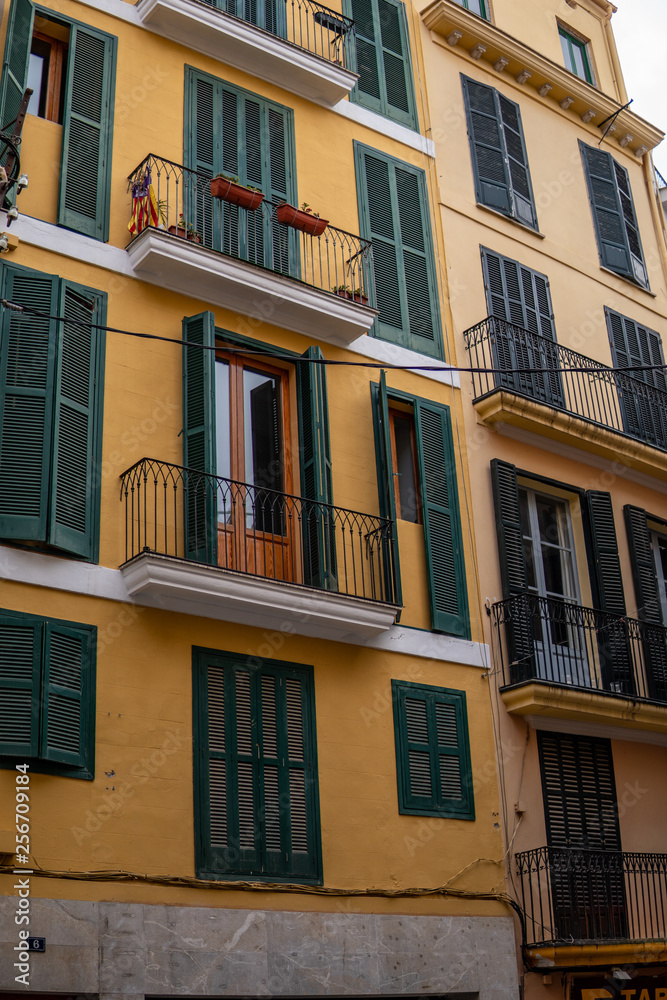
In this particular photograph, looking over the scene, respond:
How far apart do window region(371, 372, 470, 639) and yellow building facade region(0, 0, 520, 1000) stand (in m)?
0.04

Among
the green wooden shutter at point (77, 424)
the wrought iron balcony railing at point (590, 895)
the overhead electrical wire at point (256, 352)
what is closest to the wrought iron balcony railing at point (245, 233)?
the overhead electrical wire at point (256, 352)

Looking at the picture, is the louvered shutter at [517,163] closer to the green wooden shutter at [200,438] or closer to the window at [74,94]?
the window at [74,94]

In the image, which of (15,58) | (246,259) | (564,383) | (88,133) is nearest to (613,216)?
(564,383)

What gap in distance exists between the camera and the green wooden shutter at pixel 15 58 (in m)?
12.4

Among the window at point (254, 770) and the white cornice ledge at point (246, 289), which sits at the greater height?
the white cornice ledge at point (246, 289)

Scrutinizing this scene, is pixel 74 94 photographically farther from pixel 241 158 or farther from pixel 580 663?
pixel 580 663

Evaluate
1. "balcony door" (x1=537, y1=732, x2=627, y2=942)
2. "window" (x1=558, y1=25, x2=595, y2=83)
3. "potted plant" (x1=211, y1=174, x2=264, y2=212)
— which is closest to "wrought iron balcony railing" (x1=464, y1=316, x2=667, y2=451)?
"potted plant" (x1=211, y1=174, x2=264, y2=212)

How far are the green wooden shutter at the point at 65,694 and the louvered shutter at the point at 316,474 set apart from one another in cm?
281

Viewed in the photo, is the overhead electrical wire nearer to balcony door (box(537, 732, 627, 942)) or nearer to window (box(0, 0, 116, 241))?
window (box(0, 0, 116, 241))

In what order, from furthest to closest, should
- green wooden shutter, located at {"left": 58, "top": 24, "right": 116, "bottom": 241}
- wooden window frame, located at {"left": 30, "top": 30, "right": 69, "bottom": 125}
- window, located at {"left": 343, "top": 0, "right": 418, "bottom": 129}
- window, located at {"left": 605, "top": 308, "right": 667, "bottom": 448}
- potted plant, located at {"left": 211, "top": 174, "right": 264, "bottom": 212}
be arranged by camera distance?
window, located at {"left": 605, "top": 308, "right": 667, "bottom": 448} → window, located at {"left": 343, "top": 0, "right": 418, "bottom": 129} → potted plant, located at {"left": 211, "top": 174, "right": 264, "bottom": 212} → wooden window frame, located at {"left": 30, "top": 30, "right": 69, "bottom": 125} → green wooden shutter, located at {"left": 58, "top": 24, "right": 116, "bottom": 241}

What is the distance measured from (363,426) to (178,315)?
259 cm

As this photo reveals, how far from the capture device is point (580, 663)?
1535 cm

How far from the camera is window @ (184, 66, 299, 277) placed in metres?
13.9

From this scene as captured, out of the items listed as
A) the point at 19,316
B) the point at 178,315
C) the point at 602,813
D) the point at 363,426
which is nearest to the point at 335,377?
the point at 363,426
